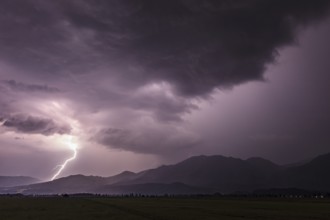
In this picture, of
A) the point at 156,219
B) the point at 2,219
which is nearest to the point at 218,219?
the point at 156,219

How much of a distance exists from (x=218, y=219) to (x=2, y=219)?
104 feet

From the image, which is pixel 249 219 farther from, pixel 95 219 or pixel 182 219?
pixel 95 219

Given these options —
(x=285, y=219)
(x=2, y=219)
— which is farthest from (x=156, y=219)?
(x=2, y=219)

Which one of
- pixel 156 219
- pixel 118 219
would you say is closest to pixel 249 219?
pixel 156 219

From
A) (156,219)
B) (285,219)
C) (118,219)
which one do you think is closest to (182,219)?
(156,219)

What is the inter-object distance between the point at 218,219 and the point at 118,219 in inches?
577

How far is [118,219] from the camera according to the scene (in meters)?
60.0

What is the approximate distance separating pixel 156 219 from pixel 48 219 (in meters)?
17.0

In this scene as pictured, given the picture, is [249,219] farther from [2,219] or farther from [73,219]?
[2,219]

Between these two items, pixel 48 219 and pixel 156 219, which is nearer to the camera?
Answer: pixel 156 219

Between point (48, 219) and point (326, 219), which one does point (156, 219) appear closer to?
point (48, 219)

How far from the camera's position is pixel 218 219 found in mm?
59000

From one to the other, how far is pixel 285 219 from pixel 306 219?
333 cm

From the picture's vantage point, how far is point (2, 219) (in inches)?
2347
